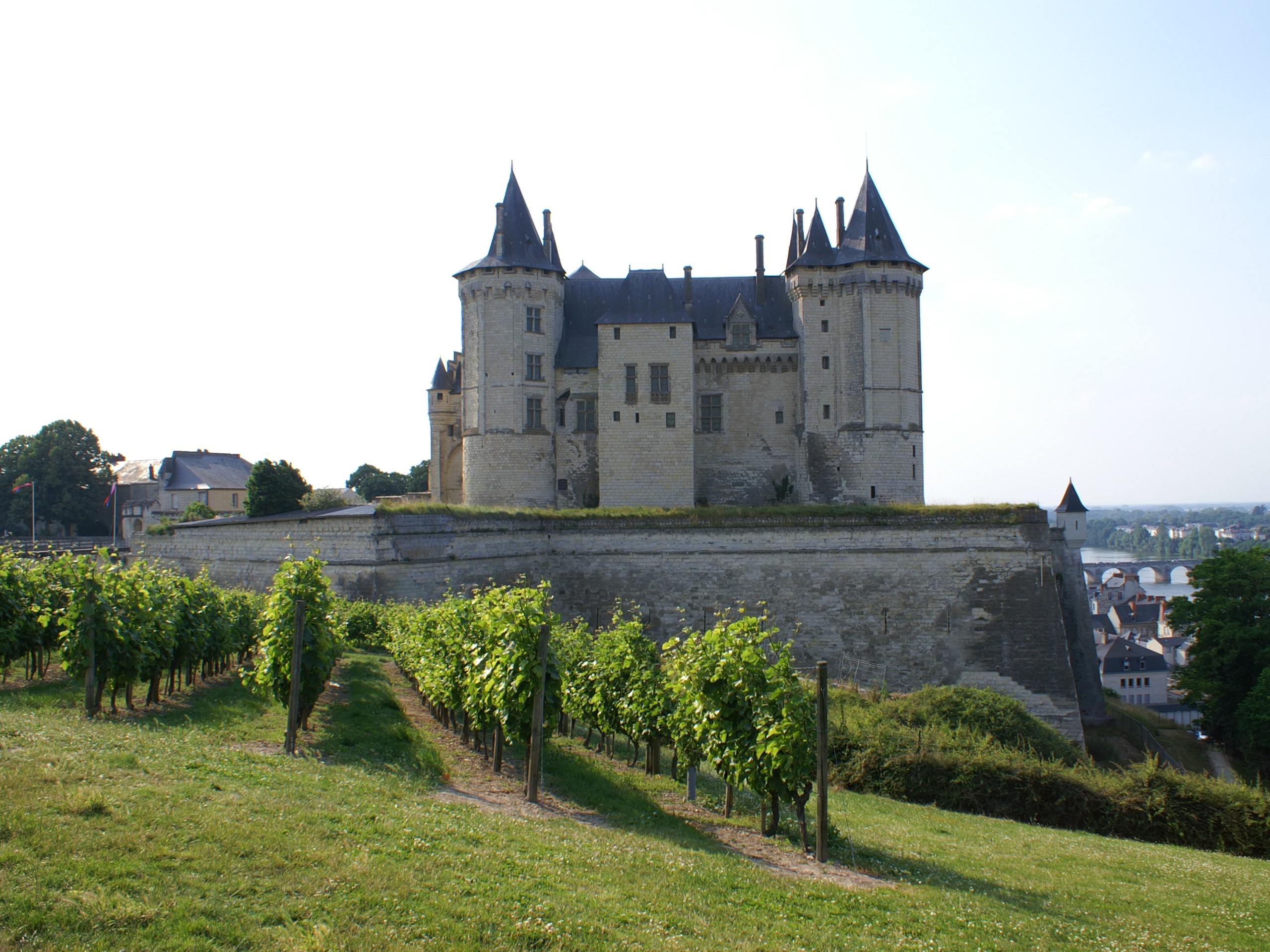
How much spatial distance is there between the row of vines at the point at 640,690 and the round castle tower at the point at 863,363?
811 inches

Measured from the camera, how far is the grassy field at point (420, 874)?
5.29 meters

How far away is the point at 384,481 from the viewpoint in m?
63.5

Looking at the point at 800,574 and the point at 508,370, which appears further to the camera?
the point at 508,370

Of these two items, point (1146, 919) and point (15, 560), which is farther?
point (15, 560)

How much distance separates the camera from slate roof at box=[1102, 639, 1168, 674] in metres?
54.1

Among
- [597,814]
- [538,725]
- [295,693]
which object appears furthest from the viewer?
[295,693]

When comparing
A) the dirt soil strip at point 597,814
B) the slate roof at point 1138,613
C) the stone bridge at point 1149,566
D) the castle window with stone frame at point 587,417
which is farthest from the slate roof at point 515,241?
the stone bridge at point 1149,566

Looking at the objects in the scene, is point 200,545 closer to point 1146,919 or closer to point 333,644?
point 333,644

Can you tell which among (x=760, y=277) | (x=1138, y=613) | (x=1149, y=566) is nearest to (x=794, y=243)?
(x=760, y=277)

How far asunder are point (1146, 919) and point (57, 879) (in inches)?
357

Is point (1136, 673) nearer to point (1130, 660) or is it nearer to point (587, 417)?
point (1130, 660)

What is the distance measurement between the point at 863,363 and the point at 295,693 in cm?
2706

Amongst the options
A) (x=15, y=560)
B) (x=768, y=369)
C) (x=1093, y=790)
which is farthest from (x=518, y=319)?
(x=1093, y=790)

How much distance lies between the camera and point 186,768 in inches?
325
